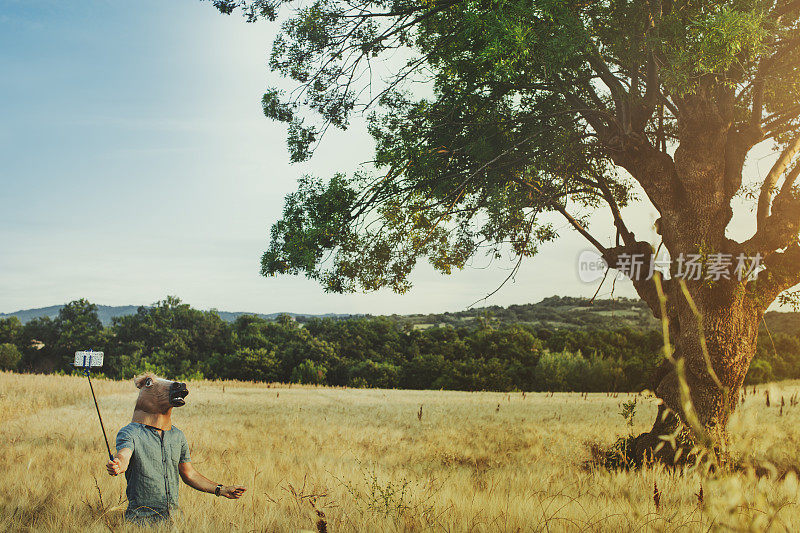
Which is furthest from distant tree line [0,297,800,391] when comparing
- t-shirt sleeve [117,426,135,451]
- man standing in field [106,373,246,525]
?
t-shirt sleeve [117,426,135,451]

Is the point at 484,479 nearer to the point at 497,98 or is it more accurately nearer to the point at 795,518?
the point at 795,518

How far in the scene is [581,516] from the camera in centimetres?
532

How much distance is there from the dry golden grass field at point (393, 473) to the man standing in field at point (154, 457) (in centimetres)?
29

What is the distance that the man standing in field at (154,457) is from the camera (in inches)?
175

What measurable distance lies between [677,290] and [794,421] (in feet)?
24.3

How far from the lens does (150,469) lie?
4.48 metres

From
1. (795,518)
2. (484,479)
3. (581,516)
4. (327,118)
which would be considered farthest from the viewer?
(327,118)

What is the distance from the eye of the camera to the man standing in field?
175 inches

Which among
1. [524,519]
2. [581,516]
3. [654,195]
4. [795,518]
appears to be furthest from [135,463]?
[654,195]

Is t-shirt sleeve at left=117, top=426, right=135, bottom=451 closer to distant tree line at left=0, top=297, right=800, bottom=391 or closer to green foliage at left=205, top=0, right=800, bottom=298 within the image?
green foliage at left=205, top=0, right=800, bottom=298

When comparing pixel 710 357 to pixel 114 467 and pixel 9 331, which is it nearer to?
pixel 114 467

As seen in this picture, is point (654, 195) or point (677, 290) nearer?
point (677, 290)

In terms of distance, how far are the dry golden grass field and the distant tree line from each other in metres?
20.8

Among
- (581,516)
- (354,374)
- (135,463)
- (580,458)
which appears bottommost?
(354,374)
